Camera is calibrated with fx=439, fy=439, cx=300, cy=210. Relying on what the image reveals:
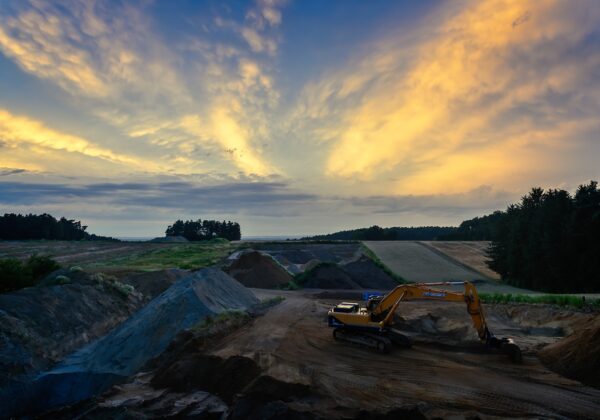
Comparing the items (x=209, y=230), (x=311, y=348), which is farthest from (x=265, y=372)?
(x=209, y=230)

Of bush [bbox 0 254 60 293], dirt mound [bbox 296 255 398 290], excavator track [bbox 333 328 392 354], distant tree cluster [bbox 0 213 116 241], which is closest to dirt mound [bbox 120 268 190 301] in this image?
bush [bbox 0 254 60 293]

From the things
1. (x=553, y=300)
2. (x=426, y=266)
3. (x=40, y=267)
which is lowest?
(x=553, y=300)

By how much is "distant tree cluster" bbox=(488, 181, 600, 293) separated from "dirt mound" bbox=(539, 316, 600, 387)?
A: 22.9 m

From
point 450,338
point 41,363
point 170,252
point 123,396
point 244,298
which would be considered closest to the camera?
point 123,396

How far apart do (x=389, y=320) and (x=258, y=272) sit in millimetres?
23683

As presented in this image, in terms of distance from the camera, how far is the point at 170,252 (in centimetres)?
6059

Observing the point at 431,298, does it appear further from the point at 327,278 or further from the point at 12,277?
the point at 327,278

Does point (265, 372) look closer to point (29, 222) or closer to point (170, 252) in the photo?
point (170, 252)

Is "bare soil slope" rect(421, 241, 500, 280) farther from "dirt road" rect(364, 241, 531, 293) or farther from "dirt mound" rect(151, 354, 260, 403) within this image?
"dirt mound" rect(151, 354, 260, 403)

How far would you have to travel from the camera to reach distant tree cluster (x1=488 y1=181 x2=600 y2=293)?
1335 inches

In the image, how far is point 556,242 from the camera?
35719 mm

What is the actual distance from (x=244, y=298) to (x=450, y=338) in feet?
37.7

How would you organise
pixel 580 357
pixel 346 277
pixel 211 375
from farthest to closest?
pixel 346 277 < pixel 580 357 < pixel 211 375

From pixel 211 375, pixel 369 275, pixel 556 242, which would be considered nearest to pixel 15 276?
pixel 211 375
